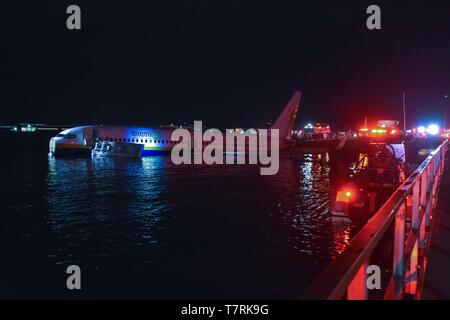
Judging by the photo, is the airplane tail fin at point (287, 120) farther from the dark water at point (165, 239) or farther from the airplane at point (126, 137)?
the dark water at point (165, 239)

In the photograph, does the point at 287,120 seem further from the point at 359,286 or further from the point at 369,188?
the point at 359,286

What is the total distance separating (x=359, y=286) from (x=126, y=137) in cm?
4648

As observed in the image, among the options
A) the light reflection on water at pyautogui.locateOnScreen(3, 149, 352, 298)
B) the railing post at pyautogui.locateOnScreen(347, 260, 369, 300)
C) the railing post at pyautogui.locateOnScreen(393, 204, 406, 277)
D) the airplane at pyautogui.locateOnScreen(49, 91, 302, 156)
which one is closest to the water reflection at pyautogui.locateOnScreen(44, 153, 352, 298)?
the light reflection on water at pyautogui.locateOnScreen(3, 149, 352, 298)

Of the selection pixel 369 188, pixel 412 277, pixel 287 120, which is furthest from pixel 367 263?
pixel 287 120

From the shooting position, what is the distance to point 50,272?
9.52 meters

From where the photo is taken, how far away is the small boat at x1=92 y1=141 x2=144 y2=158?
44.2m

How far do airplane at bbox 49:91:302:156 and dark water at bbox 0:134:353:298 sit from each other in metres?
24.7

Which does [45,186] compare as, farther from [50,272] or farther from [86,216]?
[50,272]

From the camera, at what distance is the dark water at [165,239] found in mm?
8867

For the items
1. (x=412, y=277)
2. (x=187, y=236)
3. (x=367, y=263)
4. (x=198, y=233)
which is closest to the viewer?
(x=367, y=263)

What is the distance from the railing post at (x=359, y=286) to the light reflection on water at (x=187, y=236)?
5538 mm

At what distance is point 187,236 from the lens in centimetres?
1260
